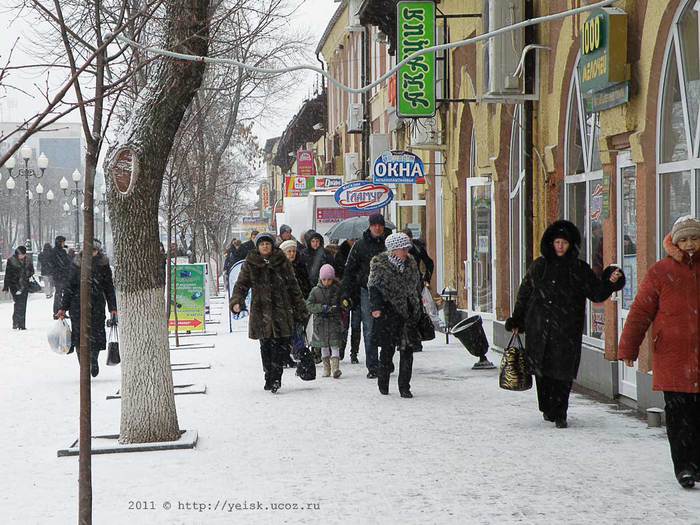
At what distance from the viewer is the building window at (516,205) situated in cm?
1633

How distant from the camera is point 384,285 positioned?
12.4 m

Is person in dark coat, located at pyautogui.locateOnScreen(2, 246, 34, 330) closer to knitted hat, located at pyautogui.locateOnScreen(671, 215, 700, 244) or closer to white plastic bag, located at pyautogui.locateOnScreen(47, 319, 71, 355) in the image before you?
white plastic bag, located at pyautogui.locateOnScreen(47, 319, 71, 355)

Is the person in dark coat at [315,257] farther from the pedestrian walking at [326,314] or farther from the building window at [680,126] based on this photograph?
the building window at [680,126]

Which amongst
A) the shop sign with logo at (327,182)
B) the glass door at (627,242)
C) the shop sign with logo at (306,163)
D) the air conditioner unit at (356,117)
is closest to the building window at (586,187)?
the glass door at (627,242)

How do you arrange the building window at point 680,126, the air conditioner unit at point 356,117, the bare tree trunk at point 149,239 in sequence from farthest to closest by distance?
the air conditioner unit at point 356,117 → the building window at point 680,126 → the bare tree trunk at point 149,239

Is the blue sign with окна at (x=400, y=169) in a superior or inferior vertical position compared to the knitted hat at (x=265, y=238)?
superior

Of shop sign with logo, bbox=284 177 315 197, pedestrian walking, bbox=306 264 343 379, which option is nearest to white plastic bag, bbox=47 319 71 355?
pedestrian walking, bbox=306 264 343 379

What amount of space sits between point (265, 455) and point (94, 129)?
3.54 metres

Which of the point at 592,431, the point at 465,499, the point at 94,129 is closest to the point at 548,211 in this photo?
the point at 592,431

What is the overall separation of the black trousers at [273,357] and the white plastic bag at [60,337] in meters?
2.59

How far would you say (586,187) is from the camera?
44.1 feet

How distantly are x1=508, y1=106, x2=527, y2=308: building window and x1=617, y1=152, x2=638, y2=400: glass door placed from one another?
3959 millimetres

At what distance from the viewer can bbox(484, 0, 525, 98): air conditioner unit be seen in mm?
15078

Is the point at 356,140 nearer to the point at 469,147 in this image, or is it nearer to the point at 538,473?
the point at 469,147
